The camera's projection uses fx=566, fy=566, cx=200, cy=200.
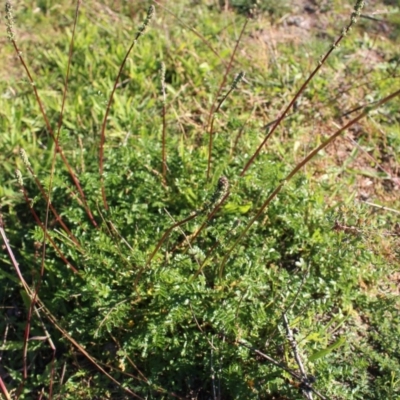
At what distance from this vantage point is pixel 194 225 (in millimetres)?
2781

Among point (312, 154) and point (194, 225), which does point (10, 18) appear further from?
point (194, 225)

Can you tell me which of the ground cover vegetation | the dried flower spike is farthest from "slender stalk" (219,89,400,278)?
the dried flower spike

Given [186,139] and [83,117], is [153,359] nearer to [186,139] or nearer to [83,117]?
[186,139]

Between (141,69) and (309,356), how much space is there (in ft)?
7.88

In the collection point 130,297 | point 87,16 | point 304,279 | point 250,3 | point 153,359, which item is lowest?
point 153,359

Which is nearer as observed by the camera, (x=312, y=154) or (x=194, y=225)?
(x=312, y=154)

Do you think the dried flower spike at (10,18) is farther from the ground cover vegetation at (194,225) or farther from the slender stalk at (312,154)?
the slender stalk at (312,154)

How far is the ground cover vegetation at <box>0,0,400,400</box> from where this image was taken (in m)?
2.47

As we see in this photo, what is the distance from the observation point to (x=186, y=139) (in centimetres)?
357

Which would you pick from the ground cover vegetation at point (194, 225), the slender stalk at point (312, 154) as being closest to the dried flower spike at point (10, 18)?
the ground cover vegetation at point (194, 225)

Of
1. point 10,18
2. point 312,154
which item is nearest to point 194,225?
point 312,154

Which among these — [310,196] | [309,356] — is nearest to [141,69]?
[310,196]

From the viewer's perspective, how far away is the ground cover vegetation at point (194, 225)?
2469 millimetres

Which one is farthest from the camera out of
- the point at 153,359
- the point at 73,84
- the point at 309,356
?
the point at 73,84
